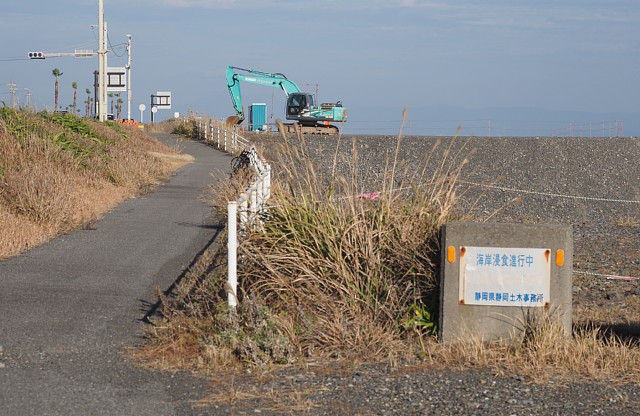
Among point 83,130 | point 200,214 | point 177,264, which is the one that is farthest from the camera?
point 83,130

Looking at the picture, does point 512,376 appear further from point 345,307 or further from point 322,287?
point 322,287

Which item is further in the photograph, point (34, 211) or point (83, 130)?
point (83, 130)

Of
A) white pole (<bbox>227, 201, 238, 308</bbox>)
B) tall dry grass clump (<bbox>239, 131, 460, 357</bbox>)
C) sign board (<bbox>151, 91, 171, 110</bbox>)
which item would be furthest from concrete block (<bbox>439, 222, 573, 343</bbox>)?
sign board (<bbox>151, 91, 171, 110</bbox>)

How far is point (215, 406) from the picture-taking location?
19.8 ft

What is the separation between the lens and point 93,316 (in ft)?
28.9

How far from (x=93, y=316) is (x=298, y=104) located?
143 feet

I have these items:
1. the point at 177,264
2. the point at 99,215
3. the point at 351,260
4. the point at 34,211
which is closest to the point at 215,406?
the point at 351,260

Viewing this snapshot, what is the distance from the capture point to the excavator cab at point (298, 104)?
51469mm

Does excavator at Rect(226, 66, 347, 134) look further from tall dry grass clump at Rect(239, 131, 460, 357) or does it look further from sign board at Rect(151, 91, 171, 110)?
tall dry grass clump at Rect(239, 131, 460, 357)

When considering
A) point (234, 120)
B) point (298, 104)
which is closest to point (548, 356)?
point (298, 104)

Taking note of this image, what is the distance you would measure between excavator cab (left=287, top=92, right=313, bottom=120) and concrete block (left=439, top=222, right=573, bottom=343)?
144 ft

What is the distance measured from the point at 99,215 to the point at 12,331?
28.0 feet

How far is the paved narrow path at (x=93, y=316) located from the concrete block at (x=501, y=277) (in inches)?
86.6

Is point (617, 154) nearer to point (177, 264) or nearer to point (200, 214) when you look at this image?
point (200, 214)
